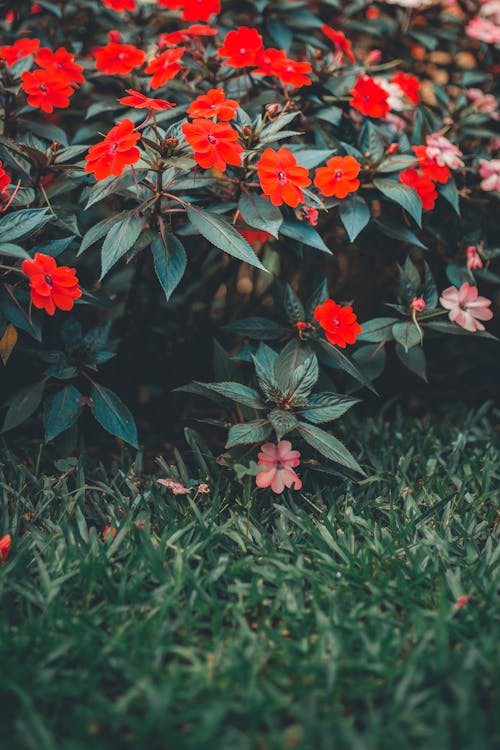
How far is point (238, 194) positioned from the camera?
1.70 metres

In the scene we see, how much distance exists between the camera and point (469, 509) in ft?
5.39

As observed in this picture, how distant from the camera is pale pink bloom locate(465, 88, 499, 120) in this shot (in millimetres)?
2181

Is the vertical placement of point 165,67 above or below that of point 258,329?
above

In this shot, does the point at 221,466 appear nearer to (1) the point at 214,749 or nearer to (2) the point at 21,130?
(1) the point at 214,749

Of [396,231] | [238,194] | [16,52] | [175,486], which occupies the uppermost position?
[16,52]

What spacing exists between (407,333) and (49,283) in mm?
918

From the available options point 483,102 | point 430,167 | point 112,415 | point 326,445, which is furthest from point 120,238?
point 483,102

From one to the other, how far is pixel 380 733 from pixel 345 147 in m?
1.43

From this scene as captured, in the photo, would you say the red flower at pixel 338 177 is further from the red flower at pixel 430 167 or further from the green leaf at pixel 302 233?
the red flower at pixel 430 167

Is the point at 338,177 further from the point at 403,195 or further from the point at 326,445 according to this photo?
the point at 326,445

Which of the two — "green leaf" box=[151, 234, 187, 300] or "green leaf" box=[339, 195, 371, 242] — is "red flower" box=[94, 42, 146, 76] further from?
A: "green leaf" box=[339, 195, 371, 242]

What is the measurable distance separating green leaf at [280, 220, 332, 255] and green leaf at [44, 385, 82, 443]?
0.68 metres

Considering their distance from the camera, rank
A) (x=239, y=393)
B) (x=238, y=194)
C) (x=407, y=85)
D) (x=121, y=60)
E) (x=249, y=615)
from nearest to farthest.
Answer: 1. (x=249, y=615)
2. (x=239, y=393)
3. (x=238, y=194)
4. (x=121, y=60)
5. (x=407, y=85)

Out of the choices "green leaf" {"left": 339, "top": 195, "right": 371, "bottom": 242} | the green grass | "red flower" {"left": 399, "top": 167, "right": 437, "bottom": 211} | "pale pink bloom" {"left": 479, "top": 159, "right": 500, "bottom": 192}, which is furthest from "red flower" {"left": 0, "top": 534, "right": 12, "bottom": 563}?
"pale pink bloom" {"left": 479, "top": 159, "right": 500, "bottom": 192}
